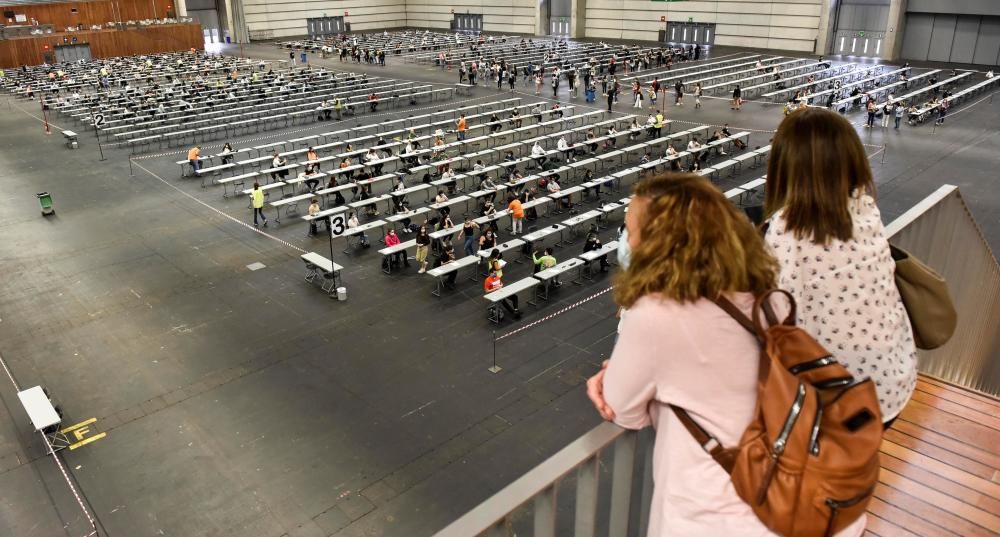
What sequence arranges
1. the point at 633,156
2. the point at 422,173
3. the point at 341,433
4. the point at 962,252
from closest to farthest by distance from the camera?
the point at 962,252 → the point at 341,433 → the point at 422,173 → the point at 633,156

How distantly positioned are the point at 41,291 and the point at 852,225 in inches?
732

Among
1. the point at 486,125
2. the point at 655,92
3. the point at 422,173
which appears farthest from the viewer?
the point at 655,92

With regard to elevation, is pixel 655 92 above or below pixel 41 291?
above

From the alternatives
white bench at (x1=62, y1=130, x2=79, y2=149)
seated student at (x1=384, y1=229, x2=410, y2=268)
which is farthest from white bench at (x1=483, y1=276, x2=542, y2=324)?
white bench at (x1=62, y1=130, x2=79, y2=149)

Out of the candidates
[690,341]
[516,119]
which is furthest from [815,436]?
[516,119]

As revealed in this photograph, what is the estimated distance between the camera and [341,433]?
11250mm

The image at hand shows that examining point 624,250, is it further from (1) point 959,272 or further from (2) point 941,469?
(1) point 959,272

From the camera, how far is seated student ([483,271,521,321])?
1498 cm

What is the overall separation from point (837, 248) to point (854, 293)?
207mm

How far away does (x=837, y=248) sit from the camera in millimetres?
2965

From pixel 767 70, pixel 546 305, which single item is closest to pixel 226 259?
pixel 546 305

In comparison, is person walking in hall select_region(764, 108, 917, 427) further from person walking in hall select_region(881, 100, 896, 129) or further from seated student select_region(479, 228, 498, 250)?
person walking in hall select_region(881, 100, 896, 129)

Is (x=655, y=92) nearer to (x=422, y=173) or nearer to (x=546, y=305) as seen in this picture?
(x=422, y=173)

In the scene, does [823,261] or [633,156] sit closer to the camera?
[823,261]
